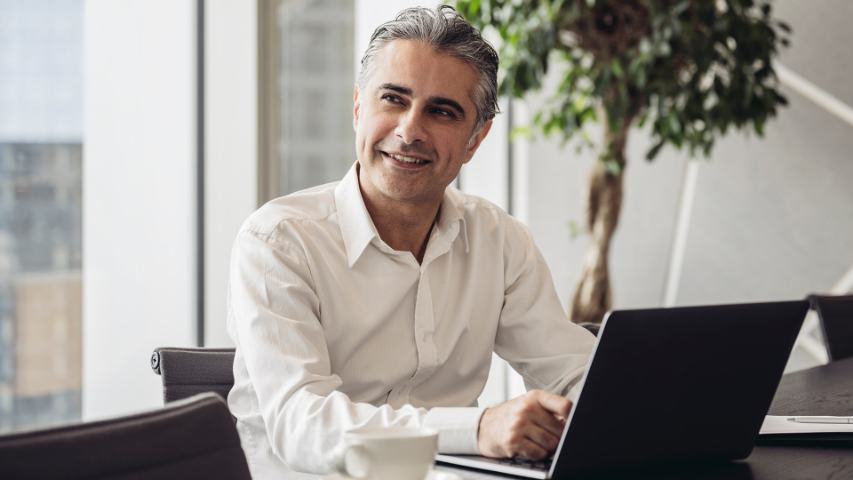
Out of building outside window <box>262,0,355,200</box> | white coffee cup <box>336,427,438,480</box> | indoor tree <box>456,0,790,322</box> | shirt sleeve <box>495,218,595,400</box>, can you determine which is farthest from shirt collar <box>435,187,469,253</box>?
building outside window <box>262,0,355,200</box>

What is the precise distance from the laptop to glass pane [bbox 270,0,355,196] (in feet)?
8.25

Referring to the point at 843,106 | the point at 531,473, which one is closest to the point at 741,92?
the point at 843,106

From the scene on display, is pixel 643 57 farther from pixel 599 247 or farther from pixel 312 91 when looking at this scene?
pixel 312 91

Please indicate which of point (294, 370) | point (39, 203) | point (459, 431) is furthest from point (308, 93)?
point (459, 431)

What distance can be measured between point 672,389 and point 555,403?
14cm

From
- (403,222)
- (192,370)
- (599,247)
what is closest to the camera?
(192,370)

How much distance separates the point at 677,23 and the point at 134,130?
1.68m

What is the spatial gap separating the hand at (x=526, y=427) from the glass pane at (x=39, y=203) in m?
2.25

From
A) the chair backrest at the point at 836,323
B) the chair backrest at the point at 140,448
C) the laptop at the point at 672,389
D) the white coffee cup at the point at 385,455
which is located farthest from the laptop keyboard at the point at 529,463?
the chair backrest at the point at 836,323

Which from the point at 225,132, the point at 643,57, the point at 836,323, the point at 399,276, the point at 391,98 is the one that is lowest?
the point at 836,323

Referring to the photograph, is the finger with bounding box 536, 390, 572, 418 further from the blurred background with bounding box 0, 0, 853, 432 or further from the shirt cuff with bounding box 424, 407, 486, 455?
the blurred background with bounding box 0, 0, 853, 432

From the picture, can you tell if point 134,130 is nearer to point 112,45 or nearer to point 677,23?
point 112,45

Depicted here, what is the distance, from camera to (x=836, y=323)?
247cm

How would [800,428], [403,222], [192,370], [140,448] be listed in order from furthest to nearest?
1. [403,222]
2. [192,370]
3. [800,428]
4. [140,448]
